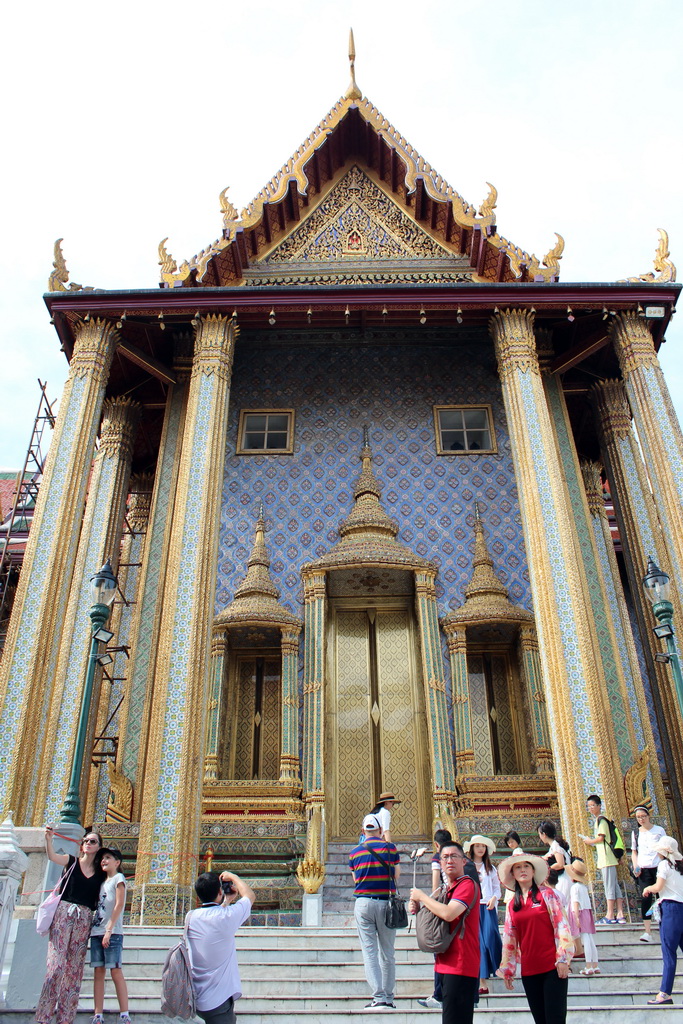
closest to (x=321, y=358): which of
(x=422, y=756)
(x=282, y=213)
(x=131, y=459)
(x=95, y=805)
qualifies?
(x=282, y=213)

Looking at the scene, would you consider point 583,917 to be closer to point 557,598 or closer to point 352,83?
point 557,598

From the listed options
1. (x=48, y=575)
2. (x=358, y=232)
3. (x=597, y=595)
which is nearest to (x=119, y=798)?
(x=48, y=575)

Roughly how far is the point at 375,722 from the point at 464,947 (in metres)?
7.63

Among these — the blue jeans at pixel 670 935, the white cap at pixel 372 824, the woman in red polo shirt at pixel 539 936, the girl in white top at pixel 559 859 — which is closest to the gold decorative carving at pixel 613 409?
the girl in white top at pixel 559 859

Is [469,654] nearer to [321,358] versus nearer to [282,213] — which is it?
[321,358]

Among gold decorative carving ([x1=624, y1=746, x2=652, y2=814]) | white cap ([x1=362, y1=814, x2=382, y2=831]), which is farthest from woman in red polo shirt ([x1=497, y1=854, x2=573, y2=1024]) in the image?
gold decorative carving ([x1=624, y1=746, x2=652, y2=814])

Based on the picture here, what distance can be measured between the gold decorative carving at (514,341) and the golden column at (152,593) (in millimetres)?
4509

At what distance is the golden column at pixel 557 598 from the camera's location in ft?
29.1

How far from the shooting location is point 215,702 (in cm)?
1121

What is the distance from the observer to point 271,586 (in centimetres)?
1180

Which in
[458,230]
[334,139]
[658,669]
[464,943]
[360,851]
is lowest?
[464,943]

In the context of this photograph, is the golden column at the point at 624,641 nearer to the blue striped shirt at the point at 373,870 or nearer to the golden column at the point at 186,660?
the golden column at the point at 186,660

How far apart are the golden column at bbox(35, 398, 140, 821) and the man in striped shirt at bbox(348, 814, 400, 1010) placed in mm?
4761

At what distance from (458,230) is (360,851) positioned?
34.5 feet
